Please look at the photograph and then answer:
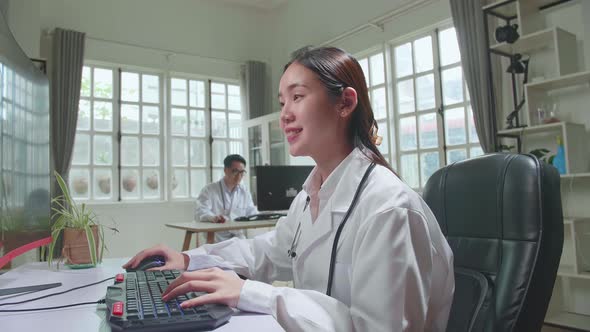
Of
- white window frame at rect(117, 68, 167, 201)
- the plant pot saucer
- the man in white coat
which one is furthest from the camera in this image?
white window frame at rect(117, 68, 167, 201)

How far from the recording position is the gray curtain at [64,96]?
4.63 meters

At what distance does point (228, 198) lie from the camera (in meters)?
4.43

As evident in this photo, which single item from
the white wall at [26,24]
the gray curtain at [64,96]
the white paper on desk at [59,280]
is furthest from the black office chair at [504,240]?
the gray curtain at [64,96]

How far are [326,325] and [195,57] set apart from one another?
18.0 feet

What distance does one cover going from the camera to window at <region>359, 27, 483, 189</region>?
3943 millimetres

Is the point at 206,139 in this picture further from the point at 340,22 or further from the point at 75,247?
the point at 75,247

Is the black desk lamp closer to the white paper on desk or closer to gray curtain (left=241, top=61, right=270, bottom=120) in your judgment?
the white paper on desk

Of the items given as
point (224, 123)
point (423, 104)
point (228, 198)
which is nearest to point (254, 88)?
point (224, 123)

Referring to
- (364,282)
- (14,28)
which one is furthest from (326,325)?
(14,28)

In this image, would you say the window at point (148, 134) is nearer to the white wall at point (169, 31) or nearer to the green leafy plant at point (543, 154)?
the white wall at point (169, 31)

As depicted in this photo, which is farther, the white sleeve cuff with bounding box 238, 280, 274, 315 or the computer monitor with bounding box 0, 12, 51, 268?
the computer monitor with bounding box 0, 12, 51, 268

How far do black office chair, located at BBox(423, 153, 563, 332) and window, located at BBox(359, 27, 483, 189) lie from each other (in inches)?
118

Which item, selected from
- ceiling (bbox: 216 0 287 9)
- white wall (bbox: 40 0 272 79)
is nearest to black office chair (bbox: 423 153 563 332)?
white wall (bbox: 40 0 272 79)

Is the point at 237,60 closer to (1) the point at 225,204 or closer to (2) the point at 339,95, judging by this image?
(1) the point at 225,204
